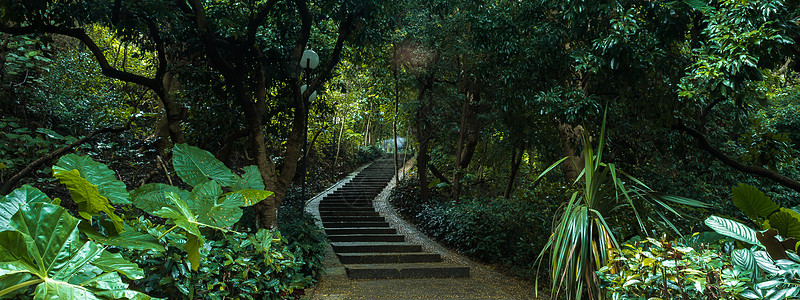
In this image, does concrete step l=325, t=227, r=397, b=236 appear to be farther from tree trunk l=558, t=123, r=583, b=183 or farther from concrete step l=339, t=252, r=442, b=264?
tree trunk l=558, t=123, r=583, b=183

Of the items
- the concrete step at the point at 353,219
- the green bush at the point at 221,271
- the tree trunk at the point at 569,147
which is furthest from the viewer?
the concrete step at the point at 353,219

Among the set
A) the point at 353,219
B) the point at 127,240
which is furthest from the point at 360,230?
the point at 127,240

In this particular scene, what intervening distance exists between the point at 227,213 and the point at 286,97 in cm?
483

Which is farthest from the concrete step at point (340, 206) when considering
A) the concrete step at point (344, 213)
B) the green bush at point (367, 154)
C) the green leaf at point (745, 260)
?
the green leaf at point (745, 260)

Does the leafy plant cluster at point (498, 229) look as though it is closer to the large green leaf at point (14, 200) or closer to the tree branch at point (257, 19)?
the tree branch at point (257, 19)

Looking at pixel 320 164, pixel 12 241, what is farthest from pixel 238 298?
pixel 320 164

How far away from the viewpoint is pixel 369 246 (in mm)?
7516

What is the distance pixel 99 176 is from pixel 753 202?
9.85ft

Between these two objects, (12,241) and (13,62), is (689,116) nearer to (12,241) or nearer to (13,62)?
(12,241)

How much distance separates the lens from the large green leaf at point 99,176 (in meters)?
1.99

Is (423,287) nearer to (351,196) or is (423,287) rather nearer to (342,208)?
(342,208)

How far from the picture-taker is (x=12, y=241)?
4.37ft

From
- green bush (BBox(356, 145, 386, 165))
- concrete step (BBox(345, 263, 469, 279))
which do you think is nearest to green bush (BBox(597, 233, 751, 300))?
concrete step (BBox(345, 263, 469, 279))

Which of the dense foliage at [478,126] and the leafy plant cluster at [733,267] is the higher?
the dense foliage at [478,126]
